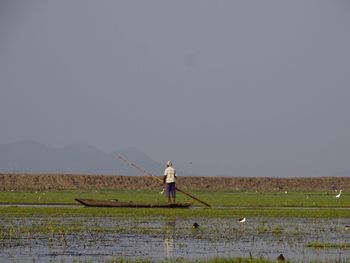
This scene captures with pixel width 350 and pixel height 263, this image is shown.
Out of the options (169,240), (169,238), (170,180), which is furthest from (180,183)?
(169,240)

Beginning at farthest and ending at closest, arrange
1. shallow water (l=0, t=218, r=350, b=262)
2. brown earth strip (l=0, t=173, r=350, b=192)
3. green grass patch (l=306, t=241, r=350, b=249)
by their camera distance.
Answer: brown earth strip (l=0, t=173, r=350, b=192)
green grass patch (l=306, t=241, r=350, b=249)
shallow water (l=0, t=218, r=350, b=262)

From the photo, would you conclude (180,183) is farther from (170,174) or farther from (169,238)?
(169,238)

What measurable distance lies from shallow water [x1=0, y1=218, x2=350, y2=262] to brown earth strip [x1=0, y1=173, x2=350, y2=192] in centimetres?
4133

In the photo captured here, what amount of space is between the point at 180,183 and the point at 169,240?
55.3m

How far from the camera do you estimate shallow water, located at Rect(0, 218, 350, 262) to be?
21.9 m

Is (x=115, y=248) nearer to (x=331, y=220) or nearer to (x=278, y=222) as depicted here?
(x=278, y=222)

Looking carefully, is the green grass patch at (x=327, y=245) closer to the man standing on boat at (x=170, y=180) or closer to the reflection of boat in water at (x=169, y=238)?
the reflection of boat in water at (x=169, y=238)

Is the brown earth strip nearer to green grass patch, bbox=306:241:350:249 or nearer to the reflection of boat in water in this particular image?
the reflection of boat in water

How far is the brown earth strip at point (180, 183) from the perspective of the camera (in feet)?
251

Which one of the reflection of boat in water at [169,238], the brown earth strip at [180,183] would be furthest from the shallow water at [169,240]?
the brown earth strip at [180,183]

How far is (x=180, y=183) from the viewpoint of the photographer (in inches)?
3174

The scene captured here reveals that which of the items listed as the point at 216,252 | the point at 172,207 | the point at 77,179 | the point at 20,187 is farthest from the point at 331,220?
the point at 77,179

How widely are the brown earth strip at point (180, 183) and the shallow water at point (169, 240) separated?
41.3 metres

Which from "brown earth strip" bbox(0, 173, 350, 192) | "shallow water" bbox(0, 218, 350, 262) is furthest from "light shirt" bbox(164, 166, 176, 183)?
"brown earth strip" bbox(0, 173, 350, 192)
